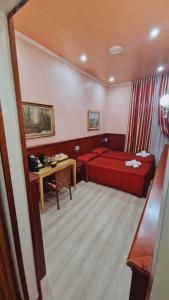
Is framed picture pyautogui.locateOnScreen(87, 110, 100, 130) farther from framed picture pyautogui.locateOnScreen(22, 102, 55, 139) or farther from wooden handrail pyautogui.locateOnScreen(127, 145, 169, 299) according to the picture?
wooden handrail pyautogui.locateOnScreen(127, 145, 169, 299)

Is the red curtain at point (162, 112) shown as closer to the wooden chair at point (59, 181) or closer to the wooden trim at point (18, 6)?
the wooden chair at point (59, 181)

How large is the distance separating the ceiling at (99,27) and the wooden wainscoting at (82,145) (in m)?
1.86

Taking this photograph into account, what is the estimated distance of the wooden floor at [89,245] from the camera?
1.23 m

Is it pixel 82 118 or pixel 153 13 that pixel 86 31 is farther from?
pixel 82 118

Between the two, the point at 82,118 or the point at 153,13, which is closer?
the point at 153,13

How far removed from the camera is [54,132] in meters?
2.86

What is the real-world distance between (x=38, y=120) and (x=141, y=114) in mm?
3361

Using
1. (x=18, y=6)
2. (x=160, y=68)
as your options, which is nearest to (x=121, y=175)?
(x=18, y=6)

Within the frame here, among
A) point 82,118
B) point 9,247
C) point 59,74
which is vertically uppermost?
point 59,74

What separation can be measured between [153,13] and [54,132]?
2.39 m

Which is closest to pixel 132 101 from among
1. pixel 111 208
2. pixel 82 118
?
pixel 82 118

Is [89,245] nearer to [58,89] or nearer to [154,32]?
[58,89]

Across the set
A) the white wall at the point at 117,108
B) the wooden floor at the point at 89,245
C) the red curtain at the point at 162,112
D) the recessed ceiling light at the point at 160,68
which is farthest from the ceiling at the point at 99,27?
the wooden floor at the point at 89,245

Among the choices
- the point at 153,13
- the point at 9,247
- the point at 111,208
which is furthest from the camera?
the point at 111,208
